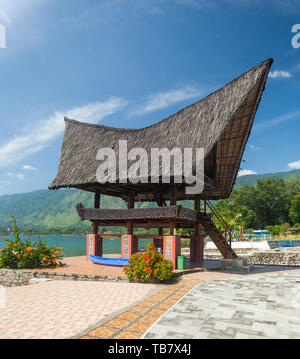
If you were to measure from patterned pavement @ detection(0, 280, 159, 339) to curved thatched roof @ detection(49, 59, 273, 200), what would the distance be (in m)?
6.31

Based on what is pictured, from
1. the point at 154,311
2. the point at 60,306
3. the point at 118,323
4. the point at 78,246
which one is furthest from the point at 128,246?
the point at 78,246

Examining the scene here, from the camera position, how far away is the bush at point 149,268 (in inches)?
445

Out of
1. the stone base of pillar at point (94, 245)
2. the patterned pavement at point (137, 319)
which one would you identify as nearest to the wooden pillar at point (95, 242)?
the stone base of pillar at point (94, 245)

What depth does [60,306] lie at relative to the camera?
786 centimetres

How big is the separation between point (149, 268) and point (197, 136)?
22.3 feet

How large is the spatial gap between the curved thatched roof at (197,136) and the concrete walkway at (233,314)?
604 centimetres

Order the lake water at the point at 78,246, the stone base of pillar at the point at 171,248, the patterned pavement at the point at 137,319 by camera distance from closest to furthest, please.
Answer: the patterned pavement at the point at 137,319 < the stone base of pillar at the point at 171,248 < the lake water at the point at 78,246

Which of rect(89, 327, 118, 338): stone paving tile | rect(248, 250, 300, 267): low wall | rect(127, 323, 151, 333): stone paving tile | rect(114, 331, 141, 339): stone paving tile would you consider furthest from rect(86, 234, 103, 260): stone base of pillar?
rect(248, 250, 300, 267): low wall

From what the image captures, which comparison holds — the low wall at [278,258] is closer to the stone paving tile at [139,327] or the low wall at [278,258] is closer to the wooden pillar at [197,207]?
the wooden pillar at [197,207]

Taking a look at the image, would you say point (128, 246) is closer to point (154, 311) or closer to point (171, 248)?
point (171, 248)

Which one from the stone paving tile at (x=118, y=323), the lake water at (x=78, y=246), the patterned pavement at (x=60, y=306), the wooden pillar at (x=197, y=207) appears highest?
the wooden pillar at (x=197, y=207)

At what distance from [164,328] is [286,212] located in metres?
65.7

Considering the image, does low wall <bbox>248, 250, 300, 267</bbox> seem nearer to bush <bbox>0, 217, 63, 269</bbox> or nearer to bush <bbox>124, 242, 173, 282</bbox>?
bush <bbox>124, 242, 173, 282</bbox>

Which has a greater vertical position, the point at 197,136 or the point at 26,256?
the point at 197,136
